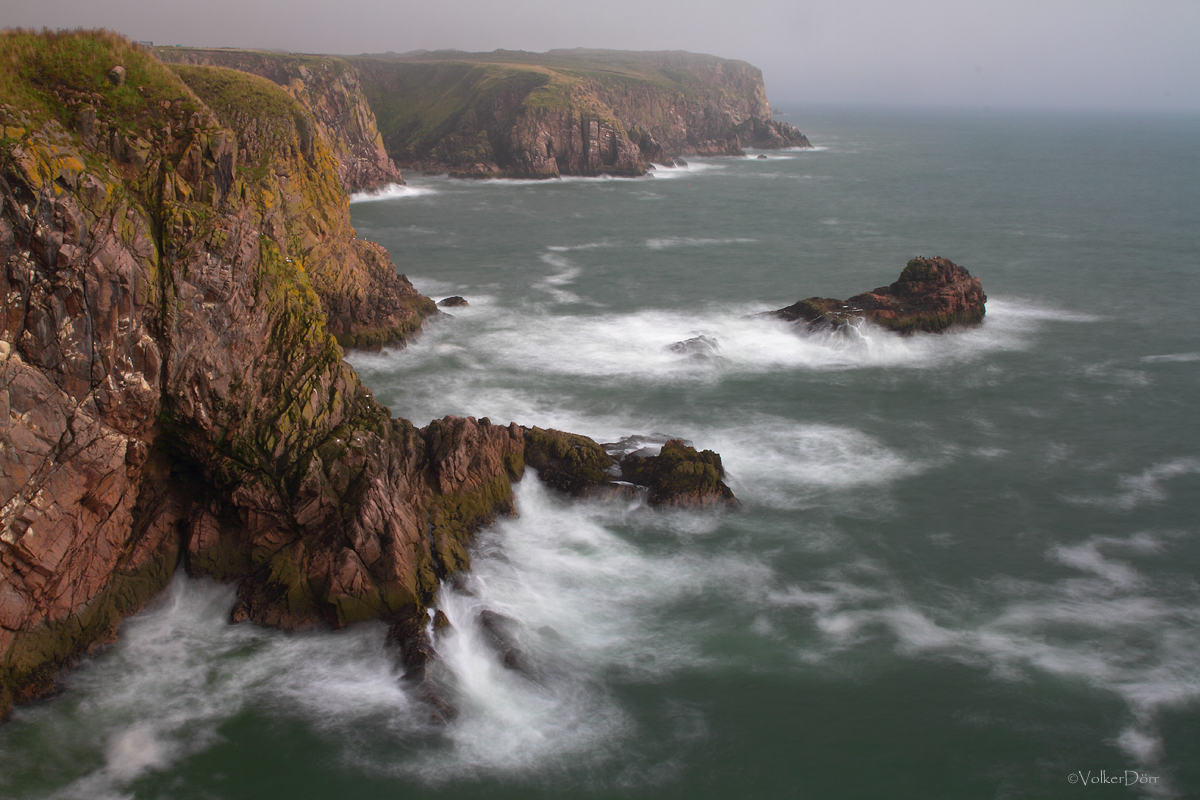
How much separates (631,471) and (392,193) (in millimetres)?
78695

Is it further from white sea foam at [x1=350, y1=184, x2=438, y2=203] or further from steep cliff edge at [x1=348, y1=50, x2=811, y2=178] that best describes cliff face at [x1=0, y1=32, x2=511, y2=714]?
steep cliff edge at [x1=348, y1=50, x2=811, y2=178]

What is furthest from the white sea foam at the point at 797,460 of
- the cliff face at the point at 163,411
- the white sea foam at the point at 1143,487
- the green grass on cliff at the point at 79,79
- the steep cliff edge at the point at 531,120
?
the steep cliff edge at the point at 531,120

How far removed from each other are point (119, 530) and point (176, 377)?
407cm

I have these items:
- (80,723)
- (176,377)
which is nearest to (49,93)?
(176,377)

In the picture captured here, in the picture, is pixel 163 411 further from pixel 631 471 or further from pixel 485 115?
pixel 485 115

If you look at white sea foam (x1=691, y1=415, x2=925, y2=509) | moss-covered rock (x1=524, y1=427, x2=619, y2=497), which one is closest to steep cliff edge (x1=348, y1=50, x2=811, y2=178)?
white sea foam (x1=691, y1=415, x2=925, y2=509)

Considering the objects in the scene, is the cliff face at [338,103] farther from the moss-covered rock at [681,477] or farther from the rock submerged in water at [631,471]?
the moss-covered rock at [681,477]

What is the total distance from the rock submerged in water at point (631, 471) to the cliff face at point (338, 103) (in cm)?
6924

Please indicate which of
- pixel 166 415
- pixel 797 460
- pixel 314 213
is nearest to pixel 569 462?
pixel 797 460

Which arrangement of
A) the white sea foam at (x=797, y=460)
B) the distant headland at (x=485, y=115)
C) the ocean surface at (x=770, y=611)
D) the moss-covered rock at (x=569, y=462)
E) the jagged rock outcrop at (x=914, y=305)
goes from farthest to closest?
the distant headland at (x=485, y=115) < the jagged rock outcrop at (x=914, y=305) < the white sea foam at (x=797, y=460) < the moss-covered rock at (x=569, y=462) < the ocean surface at (x=770, y=611)

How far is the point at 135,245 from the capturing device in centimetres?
2109

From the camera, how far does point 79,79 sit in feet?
74.3

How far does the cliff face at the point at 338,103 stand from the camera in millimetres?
96250

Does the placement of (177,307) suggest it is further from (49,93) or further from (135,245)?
(49,93)
